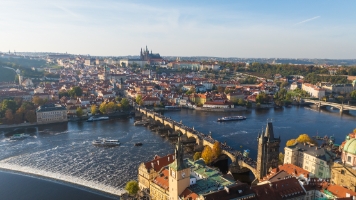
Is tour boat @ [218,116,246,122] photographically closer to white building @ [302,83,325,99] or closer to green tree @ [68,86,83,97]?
white building @ [302,83,325,99]

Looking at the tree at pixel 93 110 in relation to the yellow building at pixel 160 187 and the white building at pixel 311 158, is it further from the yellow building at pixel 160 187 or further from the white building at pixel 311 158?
the white building at pixel 311 158

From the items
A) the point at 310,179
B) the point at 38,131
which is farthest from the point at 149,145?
the point at 310,179

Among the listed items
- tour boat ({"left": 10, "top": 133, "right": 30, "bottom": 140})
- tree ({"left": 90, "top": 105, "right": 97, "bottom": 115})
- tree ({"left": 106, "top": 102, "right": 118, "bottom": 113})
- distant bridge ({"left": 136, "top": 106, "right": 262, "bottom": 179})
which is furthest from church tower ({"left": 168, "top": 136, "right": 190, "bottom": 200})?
tree ({"left": 106, "top": 102, "right": 118, "bottom": 113})

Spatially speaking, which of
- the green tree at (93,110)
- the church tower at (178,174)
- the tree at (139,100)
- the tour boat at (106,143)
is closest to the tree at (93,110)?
the green tree at (93,110)

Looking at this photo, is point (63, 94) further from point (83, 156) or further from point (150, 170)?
point (150, 170)

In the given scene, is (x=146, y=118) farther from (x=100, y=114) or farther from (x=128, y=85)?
(x=128, y=85)

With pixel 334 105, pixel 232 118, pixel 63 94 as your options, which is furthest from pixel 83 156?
pixel 334 105

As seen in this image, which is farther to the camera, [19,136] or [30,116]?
[30,116]

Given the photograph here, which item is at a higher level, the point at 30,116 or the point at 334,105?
the point at 30,116
